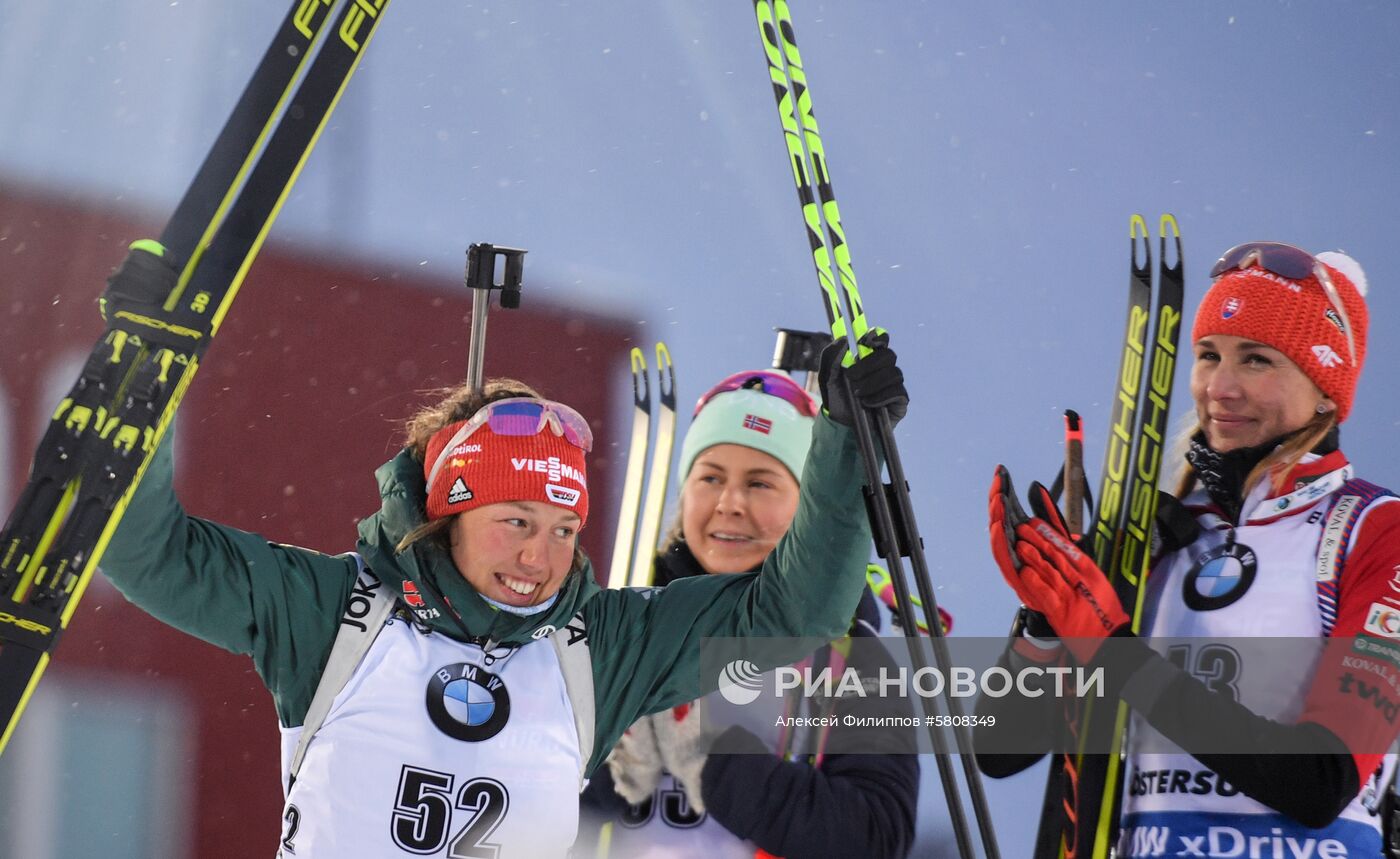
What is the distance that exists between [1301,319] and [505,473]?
1.59 m

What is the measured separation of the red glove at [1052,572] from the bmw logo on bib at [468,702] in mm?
1074

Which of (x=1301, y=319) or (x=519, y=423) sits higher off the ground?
(x=1301, y=319)

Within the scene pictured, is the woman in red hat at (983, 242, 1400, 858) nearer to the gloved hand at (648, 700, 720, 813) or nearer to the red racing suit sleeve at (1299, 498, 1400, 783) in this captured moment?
the red racing suit sleeve at (1299, 498, 1400, 783)

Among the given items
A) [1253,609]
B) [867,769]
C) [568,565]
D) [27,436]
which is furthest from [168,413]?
[27,436]

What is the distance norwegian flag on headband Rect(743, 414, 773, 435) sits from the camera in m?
3.09

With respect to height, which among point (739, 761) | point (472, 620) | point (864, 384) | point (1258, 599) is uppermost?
point (864, 384)

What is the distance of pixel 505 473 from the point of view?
7.47ft

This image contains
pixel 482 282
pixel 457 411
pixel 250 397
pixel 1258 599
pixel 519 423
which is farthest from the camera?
pixel 250 397

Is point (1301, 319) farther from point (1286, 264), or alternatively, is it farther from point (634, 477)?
point (634, 477)

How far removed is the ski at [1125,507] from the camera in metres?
2.82

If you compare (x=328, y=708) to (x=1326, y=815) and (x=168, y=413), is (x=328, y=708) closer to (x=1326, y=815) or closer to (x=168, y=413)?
(x=168, y=413)

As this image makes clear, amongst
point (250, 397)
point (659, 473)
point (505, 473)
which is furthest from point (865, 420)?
point (250, 397)

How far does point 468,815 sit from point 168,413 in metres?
0.74

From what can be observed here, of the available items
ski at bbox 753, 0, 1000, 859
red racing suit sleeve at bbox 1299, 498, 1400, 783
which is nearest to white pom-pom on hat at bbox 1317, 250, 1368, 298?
red racing suit sleeve at bbox 1299, 498, 1400, 783
